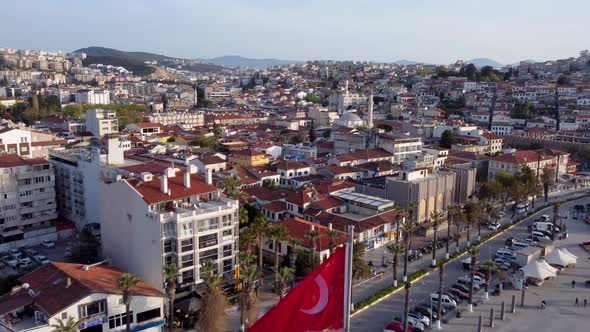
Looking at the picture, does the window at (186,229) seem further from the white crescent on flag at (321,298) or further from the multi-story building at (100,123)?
the multi-story building at (100,123)

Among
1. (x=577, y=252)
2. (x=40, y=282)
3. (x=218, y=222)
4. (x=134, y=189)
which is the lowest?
(x=577, y=252)

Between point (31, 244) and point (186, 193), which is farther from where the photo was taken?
point (31, 244)

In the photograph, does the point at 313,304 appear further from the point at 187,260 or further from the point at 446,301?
the point at 446,301

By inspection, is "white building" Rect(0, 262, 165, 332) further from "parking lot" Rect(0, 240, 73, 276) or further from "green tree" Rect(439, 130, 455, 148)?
"green tree" Rect(439, 130, 455, 148)

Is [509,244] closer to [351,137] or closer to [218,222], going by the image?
[218,222]

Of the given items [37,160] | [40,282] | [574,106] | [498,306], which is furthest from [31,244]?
[574,106]

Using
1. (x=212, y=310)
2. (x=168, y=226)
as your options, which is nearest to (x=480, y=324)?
(x=212, y=310)
